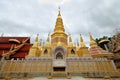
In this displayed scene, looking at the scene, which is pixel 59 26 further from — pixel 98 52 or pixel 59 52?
pixel 98 52

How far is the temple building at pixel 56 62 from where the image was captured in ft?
60.6

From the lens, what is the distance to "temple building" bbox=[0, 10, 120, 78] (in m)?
18.5

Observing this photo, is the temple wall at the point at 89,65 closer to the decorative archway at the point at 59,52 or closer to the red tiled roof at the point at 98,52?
the red tiled roof at the point at 98,52

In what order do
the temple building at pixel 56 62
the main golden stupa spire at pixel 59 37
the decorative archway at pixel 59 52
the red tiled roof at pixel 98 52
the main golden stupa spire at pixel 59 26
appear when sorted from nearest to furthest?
the temple building at pixel 56 62
the red tiled roof at pixel 98 52
the decorative archway at pixel 59 52
the main golden stupa spire at pixel 59 37
the main golden stupa spire at pixel 59 26

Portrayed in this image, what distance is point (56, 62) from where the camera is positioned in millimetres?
21156

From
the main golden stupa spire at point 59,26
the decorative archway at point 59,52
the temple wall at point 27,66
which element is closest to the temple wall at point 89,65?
the decorative archway at point 59,52

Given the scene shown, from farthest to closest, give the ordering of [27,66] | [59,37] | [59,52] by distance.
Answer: [59,37] < [59,52] < [27,66]

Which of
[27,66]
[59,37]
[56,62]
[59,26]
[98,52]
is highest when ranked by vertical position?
[59,26]

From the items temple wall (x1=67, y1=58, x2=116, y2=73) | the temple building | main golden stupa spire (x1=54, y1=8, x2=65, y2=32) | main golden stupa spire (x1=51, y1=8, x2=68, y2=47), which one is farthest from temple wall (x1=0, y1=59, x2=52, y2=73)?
main golden stupa spire (x1=54, y1=8, x2=65, y2=32)

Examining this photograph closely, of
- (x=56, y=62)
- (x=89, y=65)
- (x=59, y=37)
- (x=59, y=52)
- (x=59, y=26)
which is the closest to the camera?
(x=89, y=65)

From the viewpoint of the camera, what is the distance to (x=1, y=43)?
25891 millimetres

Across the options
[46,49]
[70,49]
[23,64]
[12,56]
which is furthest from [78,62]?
[12,56]

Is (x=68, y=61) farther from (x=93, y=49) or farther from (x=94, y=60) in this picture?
(x=93, y=49)

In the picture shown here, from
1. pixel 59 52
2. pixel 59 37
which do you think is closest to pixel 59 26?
pixel 59 37
